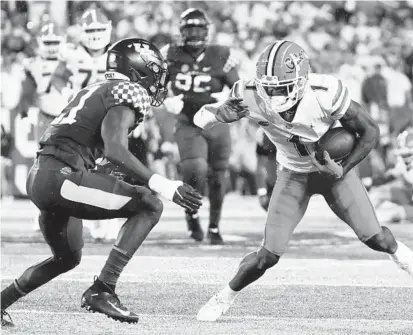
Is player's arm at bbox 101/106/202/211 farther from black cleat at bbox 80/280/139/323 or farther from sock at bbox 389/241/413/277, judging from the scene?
sock at bbox 389/241/413/277

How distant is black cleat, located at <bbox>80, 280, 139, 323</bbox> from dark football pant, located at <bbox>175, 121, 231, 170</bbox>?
4.08 m

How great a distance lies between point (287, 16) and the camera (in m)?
17.2

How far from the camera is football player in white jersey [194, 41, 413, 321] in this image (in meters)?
5.50

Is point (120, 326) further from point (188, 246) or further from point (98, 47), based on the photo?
point (98, 47)

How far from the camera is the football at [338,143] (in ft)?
18.6

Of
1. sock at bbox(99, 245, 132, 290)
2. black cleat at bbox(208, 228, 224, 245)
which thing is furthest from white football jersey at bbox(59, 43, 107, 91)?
sock at bbox(99, 245, 132, 290)

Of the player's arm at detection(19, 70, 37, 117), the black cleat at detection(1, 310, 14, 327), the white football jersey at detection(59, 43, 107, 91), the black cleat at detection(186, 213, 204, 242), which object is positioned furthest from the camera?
the player's arm at detection(19, 70, 37, 117)

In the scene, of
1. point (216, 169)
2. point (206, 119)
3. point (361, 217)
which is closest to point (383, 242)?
point (361, 217)

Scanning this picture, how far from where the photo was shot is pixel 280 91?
548cm

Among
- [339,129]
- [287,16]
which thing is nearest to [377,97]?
[287,16]

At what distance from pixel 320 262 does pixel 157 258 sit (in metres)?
1.18

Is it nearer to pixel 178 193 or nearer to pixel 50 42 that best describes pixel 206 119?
pixel 178 193

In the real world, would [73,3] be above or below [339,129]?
below

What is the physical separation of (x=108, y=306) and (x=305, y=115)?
136 cm
